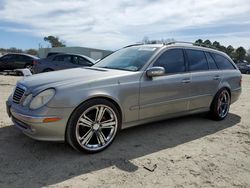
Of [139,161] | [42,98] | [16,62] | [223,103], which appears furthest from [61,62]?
[139,161]

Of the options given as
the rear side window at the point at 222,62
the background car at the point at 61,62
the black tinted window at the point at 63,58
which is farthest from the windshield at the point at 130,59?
the black tinted window at the point at 63,58

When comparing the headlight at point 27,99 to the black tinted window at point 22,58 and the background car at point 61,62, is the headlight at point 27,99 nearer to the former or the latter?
the background car at point 61,62

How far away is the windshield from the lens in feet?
14.8

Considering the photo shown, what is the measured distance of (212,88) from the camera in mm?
5590

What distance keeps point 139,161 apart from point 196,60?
2.67m

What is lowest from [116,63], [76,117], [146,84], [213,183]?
[213,183]

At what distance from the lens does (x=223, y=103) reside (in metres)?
5.99

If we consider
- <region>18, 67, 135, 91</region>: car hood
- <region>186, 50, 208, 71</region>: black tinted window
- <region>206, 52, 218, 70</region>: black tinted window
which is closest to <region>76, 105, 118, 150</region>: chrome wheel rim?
<region>18, 67, 135, 91</region>: car hood

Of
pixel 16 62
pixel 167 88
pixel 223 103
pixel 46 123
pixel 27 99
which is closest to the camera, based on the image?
pixel 46 123

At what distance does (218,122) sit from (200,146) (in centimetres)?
172

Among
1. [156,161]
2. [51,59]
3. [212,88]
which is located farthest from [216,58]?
[51,59]

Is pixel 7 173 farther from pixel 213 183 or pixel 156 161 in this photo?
pixel 213 183

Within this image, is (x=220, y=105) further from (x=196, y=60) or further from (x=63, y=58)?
(x=63, y=58)

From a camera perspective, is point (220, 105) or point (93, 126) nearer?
point (93, 126)
